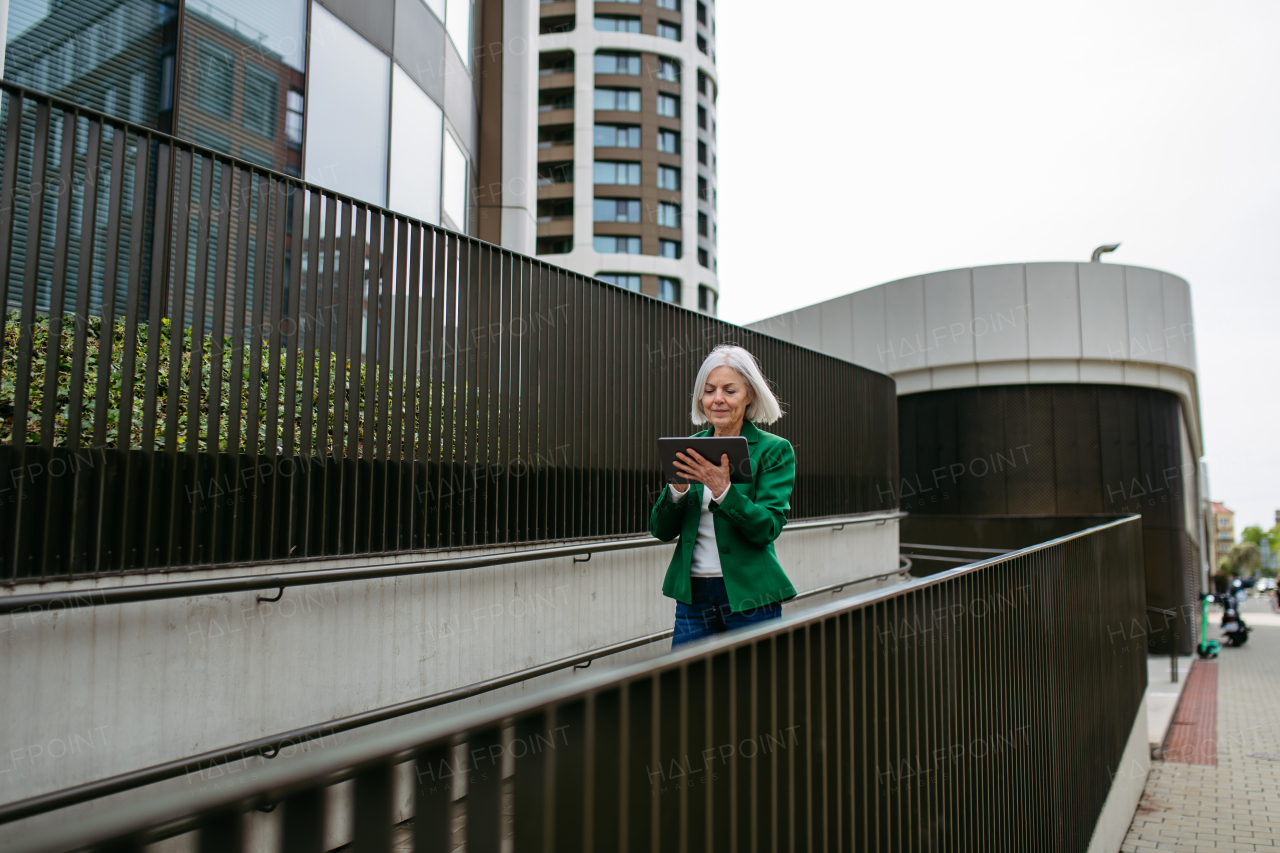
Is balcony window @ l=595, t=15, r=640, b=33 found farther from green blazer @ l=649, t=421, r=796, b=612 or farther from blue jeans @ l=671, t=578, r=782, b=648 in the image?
blue jeans @ l=671, t=578, r=782, b=648

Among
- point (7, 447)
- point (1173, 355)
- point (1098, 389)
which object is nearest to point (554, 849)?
point (7, 447)

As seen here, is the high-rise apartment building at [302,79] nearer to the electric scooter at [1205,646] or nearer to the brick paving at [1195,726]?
the brick paving at [1195,726]

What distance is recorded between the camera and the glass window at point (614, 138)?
129ft

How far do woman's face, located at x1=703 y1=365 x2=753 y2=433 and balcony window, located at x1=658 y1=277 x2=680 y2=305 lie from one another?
117ft

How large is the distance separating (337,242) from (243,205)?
22.1 inches

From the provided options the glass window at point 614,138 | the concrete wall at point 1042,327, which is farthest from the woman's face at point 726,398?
the glass window at point 614,138

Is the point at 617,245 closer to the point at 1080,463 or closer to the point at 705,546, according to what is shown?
the point at 1080,463

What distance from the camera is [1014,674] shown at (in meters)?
3.65

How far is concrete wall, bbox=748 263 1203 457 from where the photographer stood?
650 inches

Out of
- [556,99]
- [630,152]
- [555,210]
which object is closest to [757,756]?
[555,210]

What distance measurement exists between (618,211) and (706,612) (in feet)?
126

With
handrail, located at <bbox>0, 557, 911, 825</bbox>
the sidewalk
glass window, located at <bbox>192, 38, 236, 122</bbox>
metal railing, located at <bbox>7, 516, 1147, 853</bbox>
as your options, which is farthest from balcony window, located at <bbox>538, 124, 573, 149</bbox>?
metal railing, located at <bbox>7, 516, 1147, 853</bbox>

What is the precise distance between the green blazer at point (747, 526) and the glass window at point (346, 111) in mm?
6043

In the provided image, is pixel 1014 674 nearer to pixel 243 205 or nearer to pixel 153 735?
pixel 153 735
